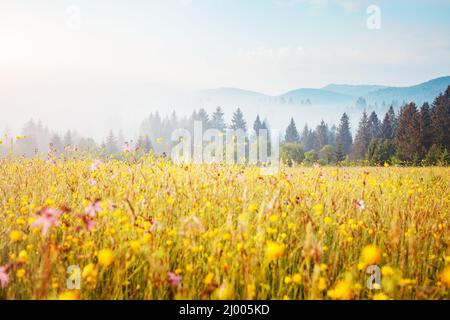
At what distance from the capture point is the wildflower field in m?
1.77

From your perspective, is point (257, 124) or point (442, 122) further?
point (257, 124)

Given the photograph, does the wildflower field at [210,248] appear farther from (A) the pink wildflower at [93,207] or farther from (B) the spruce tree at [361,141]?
(B) the spruce tree at [361,141]

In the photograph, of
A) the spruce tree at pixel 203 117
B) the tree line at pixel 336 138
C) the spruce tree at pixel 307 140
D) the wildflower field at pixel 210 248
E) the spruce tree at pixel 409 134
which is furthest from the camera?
the spruce tree at pixel 307 140

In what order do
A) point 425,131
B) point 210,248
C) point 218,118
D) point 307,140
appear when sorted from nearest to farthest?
point 210,248, point 425,131, point 307,140, point 218,118

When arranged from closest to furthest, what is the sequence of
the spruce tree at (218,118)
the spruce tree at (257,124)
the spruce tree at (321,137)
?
the spruce tree at (321,137), the spruce tree at (257,124), the spruce tree at (218,118)

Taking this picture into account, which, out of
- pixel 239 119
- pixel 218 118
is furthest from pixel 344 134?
pixel 218 118

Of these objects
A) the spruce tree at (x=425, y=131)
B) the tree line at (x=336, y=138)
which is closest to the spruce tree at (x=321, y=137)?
the tree line at (x=336, y=138)

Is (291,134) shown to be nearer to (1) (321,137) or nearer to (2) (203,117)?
(1) (321,137)

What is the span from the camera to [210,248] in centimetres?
233

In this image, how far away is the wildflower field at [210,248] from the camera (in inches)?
69.7

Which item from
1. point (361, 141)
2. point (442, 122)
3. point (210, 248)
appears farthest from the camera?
point (361, 141)

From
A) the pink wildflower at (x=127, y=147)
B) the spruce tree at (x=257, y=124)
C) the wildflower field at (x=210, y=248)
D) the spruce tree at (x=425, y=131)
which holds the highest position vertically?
the spruce tree at (x=257, y=124)
